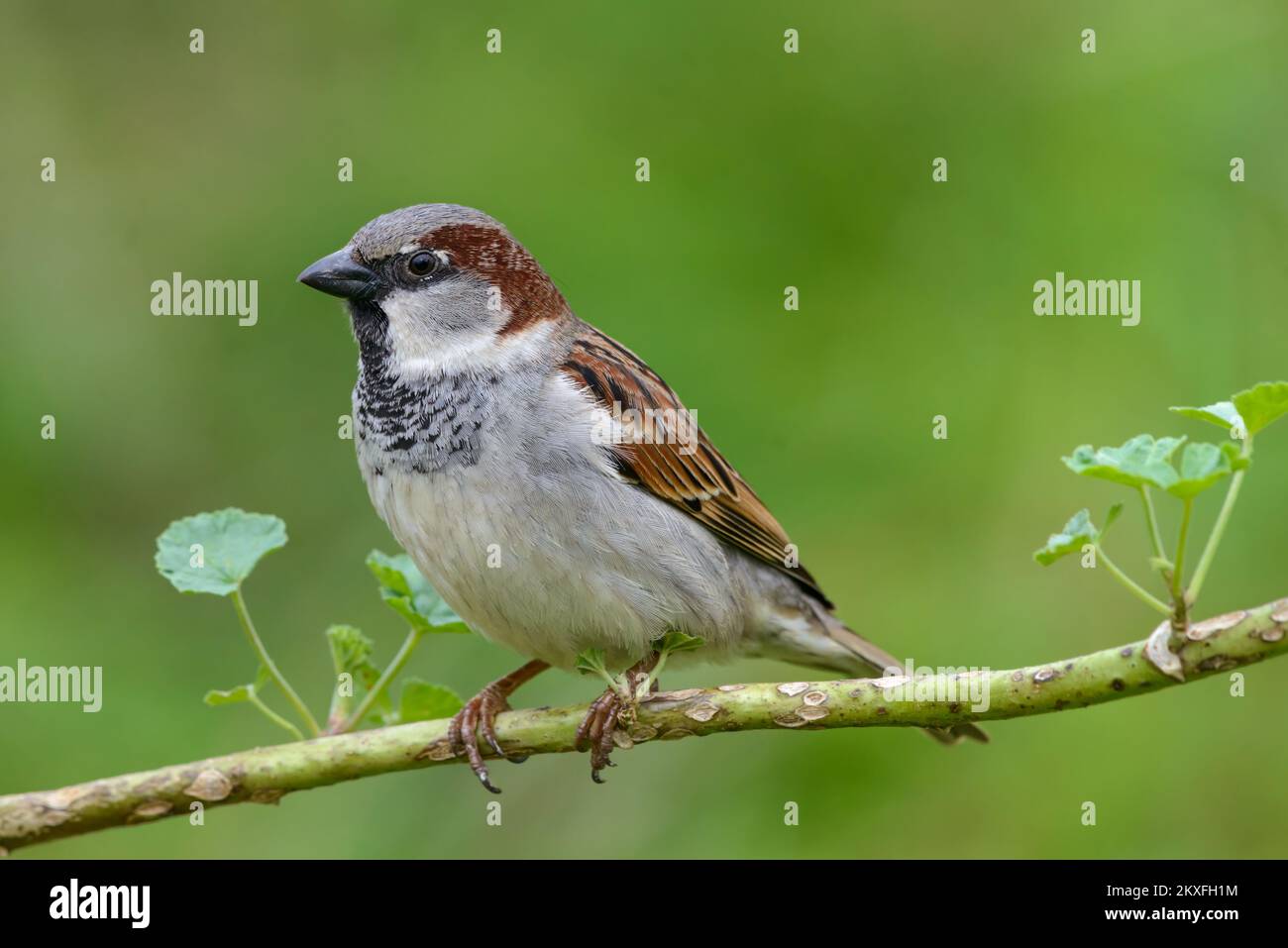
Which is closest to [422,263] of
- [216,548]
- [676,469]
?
[676,469]

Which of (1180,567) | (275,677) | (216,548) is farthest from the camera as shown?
(216,548)

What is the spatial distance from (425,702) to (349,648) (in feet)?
0.73

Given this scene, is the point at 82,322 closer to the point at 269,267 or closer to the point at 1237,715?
the point at 269,267

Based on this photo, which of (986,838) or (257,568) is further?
(257,568)

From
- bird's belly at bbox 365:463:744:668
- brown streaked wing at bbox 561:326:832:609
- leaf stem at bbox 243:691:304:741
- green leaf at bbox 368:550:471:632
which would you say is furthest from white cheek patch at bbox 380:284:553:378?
leaf stem at bbox 243:691:304:741

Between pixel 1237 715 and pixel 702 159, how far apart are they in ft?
8.77

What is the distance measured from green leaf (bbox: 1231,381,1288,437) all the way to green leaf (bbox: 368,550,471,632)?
1.90 metres

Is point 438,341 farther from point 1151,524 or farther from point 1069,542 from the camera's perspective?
point 1151,524

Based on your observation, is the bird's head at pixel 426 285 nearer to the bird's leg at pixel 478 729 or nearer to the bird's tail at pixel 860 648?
the bird's leg at pixel 478 729

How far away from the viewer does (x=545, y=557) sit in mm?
3822

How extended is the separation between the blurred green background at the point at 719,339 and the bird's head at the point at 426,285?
0.95 m

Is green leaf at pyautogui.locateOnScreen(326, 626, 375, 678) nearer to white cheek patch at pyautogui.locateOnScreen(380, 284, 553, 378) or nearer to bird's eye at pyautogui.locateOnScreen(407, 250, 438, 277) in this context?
white cheek patch at pyautogui.locateOnScreen(380, 284, 553, 378)

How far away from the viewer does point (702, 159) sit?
17.7ft

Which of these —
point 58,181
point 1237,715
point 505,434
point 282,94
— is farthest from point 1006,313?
point 58,181
